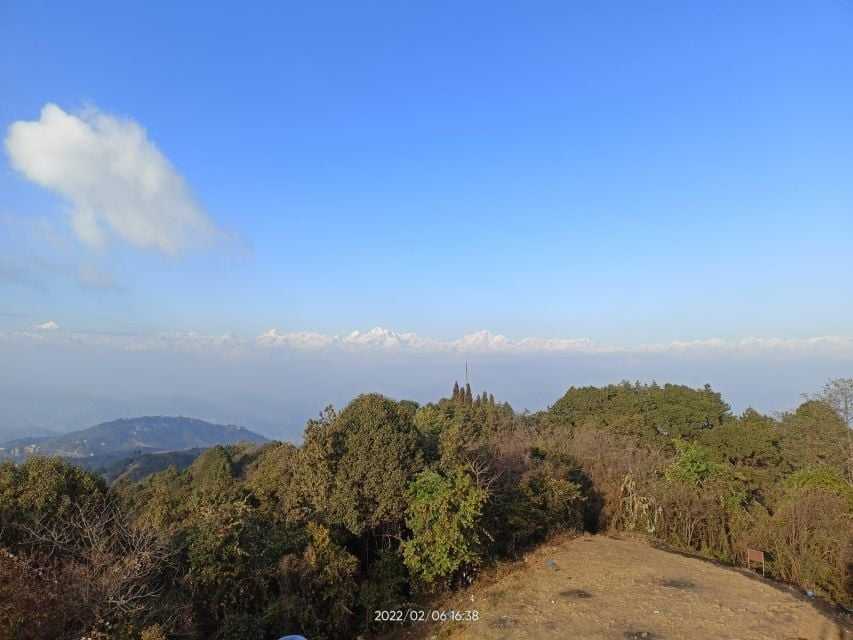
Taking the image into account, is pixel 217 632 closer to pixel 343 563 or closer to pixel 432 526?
pixel 343 563

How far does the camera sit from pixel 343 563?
9508 mm

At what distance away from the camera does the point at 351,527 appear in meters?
11.1

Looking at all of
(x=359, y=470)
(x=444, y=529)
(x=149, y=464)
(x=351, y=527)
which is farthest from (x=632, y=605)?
(x=149, y=464)

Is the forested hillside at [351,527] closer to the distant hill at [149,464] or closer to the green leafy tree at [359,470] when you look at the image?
the green leafy tree at [359,470]

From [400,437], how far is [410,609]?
3811 millimetres

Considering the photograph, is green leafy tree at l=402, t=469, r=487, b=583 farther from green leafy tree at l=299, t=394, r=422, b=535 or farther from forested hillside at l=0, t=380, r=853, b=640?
green leafy tree at l=299, t=394, r=422, b=535

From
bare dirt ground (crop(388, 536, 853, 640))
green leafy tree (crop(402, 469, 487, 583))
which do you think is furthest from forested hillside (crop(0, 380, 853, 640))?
bare dirt ground (crop(388, 536, 853, 640))

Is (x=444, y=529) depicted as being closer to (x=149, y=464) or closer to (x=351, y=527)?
(x=351, y=527)

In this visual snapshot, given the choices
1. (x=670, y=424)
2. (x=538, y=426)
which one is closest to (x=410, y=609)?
(x=538, y=426)

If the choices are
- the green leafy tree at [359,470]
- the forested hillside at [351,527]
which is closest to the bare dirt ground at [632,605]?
the forested hillside at [351,527]

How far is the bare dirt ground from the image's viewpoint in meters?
8.55

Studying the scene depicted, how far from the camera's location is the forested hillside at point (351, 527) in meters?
6.81

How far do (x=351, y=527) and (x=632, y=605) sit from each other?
6238 millimetres

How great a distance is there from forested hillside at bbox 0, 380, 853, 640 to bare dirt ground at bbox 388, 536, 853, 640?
1.18 m
